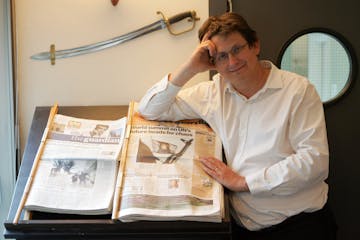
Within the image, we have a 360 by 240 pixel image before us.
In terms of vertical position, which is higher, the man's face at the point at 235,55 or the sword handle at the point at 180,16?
the sword handle at the point at 180,16

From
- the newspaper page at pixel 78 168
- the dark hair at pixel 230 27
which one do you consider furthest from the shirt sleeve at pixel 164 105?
the dark hair at pixel 230 27

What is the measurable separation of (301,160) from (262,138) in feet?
0.49

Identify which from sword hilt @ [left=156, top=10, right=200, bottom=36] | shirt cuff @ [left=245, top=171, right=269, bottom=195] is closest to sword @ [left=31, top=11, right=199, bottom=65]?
sword hilt @ [left=156, top=10, right=200, bottom=36]

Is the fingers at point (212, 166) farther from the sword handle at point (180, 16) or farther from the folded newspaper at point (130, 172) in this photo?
the sword handle at point (180, 16)

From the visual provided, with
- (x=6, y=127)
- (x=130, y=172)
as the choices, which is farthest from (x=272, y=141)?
(x=6, y=127)

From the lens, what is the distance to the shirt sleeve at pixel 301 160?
122 centimetres

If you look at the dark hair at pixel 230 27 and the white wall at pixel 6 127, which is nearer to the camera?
the dark hair at pixel 230 27

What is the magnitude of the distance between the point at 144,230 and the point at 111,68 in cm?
83

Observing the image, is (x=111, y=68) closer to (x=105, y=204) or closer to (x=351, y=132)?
(x=105, y=204)

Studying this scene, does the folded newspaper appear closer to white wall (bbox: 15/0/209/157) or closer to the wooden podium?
the wooden podium

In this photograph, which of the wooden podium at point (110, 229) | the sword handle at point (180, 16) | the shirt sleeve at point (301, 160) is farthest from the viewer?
the sword handle at point (180, 16)

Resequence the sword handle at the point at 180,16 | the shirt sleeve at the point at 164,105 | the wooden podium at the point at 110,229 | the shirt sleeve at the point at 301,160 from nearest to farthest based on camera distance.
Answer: the wooden podium at the point at 110,229 < the shirt sleeve at the point at 301,160 < the shirt sleeve at the point at 164,105 < the sword handle at the point at 180,16

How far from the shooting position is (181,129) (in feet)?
4.69

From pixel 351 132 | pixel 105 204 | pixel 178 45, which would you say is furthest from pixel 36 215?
pixel 351 132
